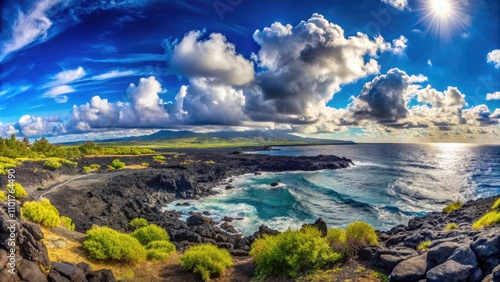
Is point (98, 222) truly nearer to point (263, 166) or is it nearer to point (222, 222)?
point (222, 222)

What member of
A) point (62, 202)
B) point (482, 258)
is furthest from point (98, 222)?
point (482, 258)

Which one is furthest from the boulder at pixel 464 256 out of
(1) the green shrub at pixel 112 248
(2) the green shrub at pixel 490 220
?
(1) the green shrub at pixel 112 248

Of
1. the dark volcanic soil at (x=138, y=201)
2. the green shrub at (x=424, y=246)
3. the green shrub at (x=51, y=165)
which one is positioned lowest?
the dark volcanic soil at (x=138, y=201)

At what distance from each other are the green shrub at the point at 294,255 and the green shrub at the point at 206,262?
6.01 feet

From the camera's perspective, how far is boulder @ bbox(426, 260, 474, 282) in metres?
8.68

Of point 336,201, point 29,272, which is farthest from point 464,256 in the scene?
point 336,201

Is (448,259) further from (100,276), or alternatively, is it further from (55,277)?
(55,277)

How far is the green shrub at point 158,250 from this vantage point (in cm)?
1619

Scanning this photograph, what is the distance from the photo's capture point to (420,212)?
133 ft

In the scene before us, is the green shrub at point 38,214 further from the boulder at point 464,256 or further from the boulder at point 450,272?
the boulder at point 464,256

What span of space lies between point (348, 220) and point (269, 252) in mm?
25851

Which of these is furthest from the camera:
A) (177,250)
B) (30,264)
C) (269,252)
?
(177,250)

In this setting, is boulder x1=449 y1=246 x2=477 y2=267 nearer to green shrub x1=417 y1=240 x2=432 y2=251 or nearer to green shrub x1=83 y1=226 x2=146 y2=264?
green shrub x1=417 y1=240 x2=432 y2=251

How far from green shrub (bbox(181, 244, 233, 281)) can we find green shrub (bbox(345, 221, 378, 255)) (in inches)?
246
